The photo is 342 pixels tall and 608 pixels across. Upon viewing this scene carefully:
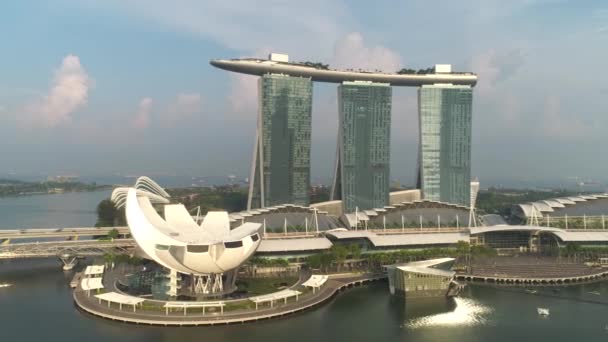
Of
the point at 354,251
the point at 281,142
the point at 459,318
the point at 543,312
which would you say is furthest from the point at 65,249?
the point at 543,312

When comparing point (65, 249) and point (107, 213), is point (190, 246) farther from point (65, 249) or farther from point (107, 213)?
point (107, 213)

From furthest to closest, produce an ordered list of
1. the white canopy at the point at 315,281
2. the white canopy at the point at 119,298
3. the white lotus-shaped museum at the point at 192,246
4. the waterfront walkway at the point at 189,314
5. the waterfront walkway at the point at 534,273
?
the waterfront walkway at the point at 534,273 → the white canopy at the point at 315,281 → the white lotus-shaped museum at the point at 192,246 → the white canopy at the point at 119,298 → the waterfront walkway at the point at 189,314

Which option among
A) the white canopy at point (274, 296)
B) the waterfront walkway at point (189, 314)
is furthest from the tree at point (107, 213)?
the white canopy at point (274, 296)

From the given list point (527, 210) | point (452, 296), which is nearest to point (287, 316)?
point (452, 296)

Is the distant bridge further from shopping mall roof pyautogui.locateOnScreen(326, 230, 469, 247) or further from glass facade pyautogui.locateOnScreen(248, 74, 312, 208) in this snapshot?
shopping mall roof pyautogui.locateOnScreen(326, 230, 469, 247)

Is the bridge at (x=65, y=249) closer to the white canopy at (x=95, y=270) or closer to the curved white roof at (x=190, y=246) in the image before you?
the white canopy at (x=95, y=270)

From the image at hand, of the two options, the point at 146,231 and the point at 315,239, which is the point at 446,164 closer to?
the point at 315,239
